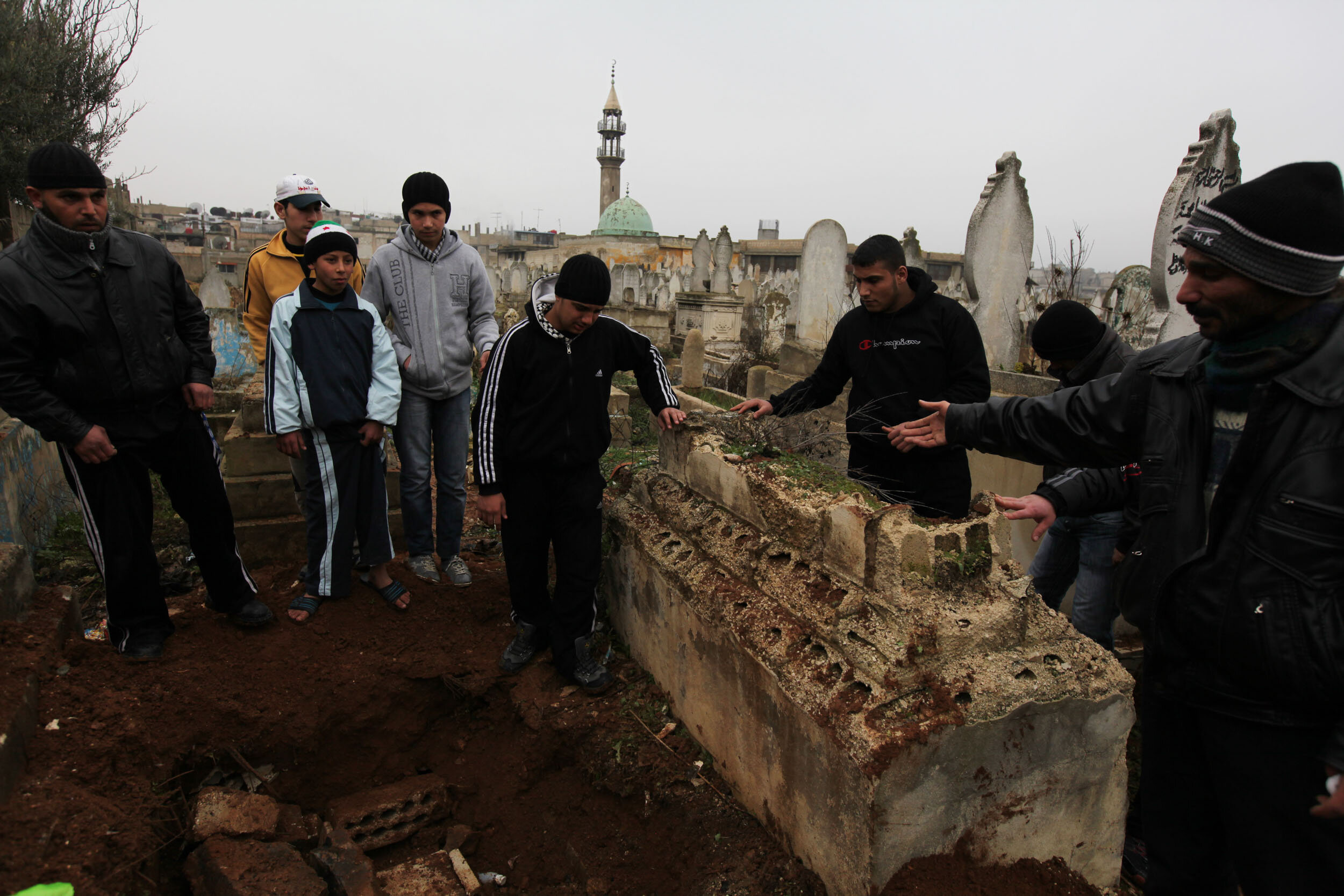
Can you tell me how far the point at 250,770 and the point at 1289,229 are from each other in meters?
3.65

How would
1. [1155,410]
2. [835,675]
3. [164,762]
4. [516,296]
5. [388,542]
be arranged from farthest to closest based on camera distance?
[516,296] → [388,542] → [164,762] → [835,675] → [1155,410]

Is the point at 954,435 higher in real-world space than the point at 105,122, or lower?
lower

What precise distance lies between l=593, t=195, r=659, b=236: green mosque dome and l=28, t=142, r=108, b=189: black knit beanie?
160ft

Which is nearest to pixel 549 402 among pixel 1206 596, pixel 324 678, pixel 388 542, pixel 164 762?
pixel 388 542

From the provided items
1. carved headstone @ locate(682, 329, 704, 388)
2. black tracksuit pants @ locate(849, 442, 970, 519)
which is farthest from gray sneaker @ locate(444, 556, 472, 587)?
carved headstone @ locate(682, 329, 704, 388)

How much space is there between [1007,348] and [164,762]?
6.25 meters

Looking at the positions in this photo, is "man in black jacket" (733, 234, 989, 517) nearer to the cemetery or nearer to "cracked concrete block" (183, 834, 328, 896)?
the cemetery

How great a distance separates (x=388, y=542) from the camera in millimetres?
3662

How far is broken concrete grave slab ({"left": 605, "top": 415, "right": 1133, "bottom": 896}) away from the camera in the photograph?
6.77 ft

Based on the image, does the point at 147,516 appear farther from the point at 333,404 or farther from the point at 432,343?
the point at 432,343

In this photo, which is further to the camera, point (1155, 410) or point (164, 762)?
point (164, 762)

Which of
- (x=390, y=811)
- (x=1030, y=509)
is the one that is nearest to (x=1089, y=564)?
(x=1030, y=509)

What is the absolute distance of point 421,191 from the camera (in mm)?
3635

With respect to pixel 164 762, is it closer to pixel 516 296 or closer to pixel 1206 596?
pixel 1206 596
